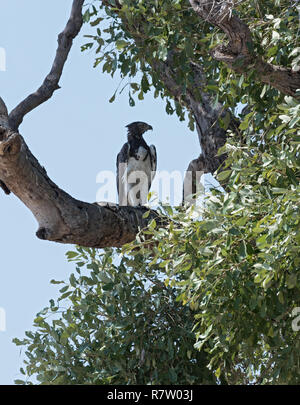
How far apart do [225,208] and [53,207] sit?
1.27 meters

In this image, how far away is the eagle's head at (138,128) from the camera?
814cm

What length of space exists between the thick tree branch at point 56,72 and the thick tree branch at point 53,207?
0.82 feet

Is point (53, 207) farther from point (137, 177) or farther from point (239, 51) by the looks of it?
point (137, 177)

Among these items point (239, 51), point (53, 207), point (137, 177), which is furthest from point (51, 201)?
point (137, 177)

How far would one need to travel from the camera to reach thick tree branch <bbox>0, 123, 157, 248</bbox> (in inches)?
170

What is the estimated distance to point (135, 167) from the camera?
786 cm

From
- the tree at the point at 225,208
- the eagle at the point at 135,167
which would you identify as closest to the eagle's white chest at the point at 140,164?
the eagle at the point at 135,167

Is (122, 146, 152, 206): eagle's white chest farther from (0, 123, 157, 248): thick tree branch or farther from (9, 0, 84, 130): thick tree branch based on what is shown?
(0, 123, 157, 248): thick tree branch

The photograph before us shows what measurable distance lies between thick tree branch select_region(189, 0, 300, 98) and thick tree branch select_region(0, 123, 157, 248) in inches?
42.0

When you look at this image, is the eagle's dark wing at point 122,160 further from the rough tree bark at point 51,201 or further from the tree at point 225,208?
the rough tree bark at point 51,201

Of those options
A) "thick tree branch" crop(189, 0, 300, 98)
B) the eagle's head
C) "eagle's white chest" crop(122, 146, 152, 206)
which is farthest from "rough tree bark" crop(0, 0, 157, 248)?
the eagle's head

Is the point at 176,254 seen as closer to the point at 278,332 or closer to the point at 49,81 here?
the point at 278,332
